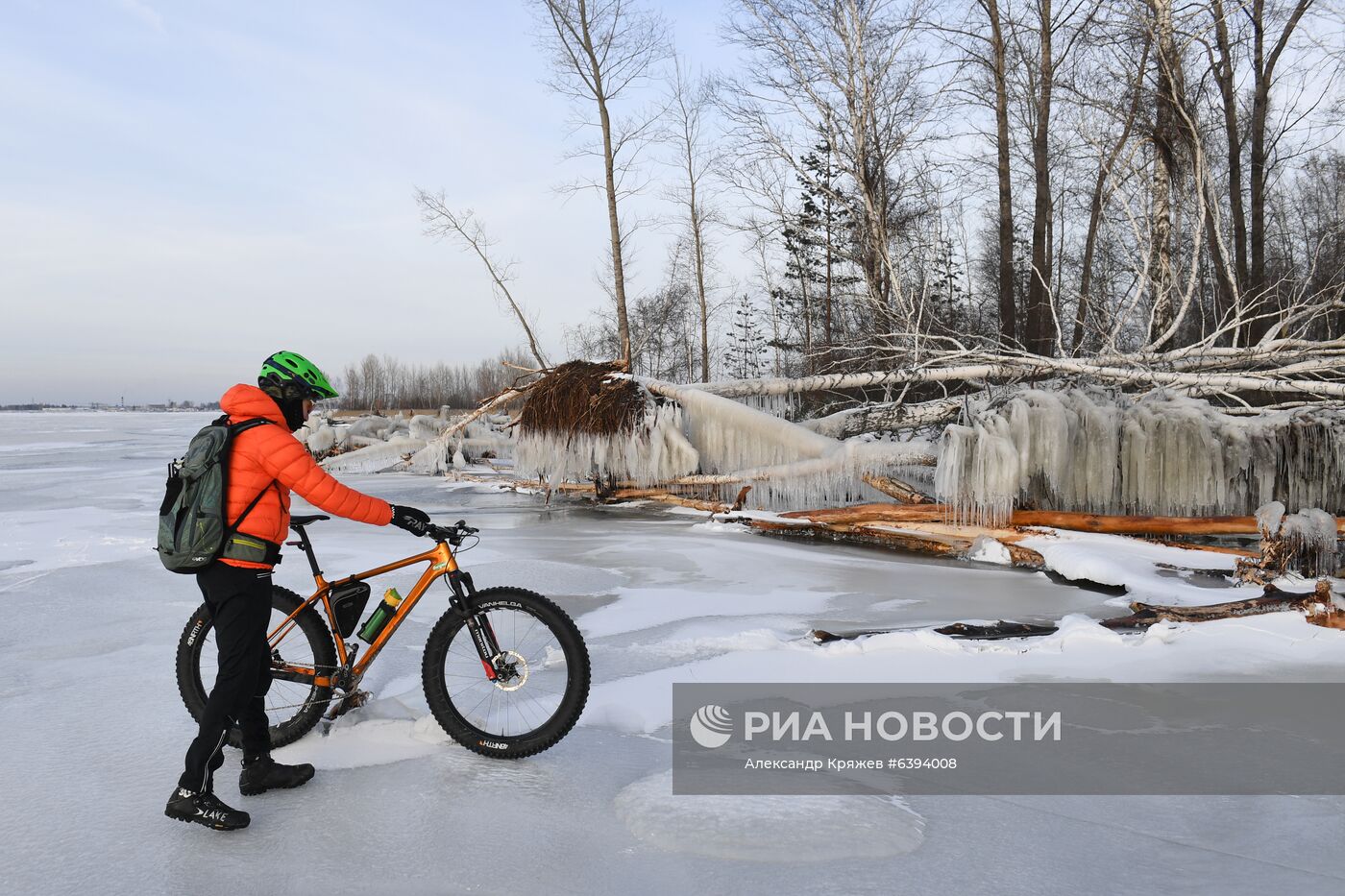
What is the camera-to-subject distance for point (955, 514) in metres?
8.01

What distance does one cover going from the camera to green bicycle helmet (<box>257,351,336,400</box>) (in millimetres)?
3172

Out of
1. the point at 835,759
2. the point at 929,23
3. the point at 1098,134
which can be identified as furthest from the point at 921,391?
the point at 835,759

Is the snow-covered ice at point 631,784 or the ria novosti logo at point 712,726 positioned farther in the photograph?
the ria novosti logo at point 712,726

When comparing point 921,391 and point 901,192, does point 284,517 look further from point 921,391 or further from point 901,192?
point 901,192

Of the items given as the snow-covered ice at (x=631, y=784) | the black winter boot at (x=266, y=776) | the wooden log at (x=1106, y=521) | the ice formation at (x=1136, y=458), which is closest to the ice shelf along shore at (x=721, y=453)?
the wooden log at (x=1106, y=521)

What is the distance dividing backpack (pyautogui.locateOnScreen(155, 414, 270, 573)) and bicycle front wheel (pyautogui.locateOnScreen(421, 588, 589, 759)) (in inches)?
32.6

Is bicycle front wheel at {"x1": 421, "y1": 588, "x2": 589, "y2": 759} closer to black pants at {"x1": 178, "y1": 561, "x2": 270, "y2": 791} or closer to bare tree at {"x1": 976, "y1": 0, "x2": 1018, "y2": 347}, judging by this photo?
black pants at {"x1": 178, "y1": 561, "x2": 270, "y2": 791}

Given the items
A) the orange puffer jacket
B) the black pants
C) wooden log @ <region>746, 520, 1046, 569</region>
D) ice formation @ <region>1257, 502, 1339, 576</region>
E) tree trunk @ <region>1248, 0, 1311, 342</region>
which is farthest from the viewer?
tree trunk @ <region>1248, 0, 1311, 342</region>

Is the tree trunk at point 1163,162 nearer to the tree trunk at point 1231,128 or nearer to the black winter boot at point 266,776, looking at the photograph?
the tree trunk at point 1231,128

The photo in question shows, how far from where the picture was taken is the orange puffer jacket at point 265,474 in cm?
291

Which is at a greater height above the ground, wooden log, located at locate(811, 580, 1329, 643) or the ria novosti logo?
wooden log, located at locate(811, 580, 1329, 643)

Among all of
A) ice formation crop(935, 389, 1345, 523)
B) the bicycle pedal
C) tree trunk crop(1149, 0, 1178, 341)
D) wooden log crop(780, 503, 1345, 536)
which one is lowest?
the bicycle pedal

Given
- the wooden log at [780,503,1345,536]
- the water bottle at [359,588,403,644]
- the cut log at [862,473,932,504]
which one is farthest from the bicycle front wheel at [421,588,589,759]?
the cut log at [862,473,932,504]

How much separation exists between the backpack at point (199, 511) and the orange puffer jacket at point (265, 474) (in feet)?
0.12
